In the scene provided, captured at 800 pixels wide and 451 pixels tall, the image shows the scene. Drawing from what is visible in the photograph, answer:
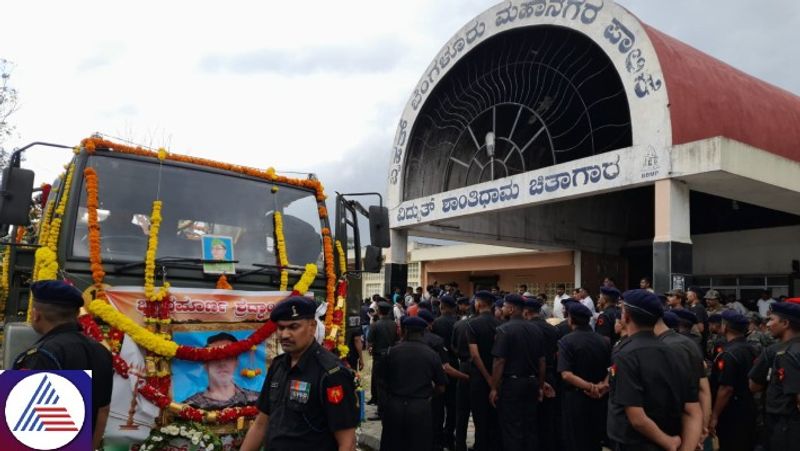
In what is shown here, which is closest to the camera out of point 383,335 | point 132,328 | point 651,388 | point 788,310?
point 651,388

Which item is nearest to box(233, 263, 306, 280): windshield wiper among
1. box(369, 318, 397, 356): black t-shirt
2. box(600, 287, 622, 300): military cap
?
box(369, 318, 397, 356): black t-shirt

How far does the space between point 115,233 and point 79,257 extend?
0.90ft

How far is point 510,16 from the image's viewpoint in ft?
47.1

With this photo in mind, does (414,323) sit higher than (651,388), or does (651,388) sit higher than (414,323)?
(414,323)

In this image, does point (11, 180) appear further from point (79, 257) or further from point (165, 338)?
point (165, 338)

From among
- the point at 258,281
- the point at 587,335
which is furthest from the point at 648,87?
the point at 258,281

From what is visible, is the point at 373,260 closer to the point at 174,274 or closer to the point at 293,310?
the point at 174,274

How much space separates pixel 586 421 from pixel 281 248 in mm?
3208

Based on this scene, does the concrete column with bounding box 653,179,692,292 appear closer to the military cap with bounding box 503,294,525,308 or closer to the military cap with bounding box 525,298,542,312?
the military cap with bounding box 525,298,542,312

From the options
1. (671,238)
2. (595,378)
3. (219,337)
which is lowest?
(595,378)

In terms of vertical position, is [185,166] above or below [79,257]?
above

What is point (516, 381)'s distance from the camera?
6.02 meters

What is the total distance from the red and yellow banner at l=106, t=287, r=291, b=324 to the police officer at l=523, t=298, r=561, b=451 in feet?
9.89

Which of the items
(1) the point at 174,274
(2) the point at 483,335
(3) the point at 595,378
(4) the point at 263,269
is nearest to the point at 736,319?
(3) the point at 595,378
